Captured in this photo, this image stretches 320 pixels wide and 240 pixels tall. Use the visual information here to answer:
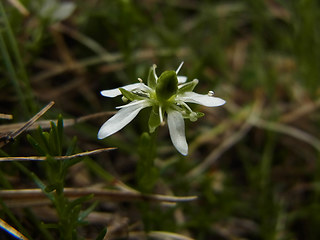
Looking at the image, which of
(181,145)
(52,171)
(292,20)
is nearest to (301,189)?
(292,20)

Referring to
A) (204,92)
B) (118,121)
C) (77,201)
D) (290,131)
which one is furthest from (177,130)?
(290,131)

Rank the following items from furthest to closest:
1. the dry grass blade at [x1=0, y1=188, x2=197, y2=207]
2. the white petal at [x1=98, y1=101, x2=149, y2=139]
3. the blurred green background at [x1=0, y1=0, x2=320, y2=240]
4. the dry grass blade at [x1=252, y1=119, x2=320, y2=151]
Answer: the dry grass blade at [x1=252, y1=119, x2=320, y2=151] < the blurred green background at [x1=0, y1=0, x2=320, y2=240] < the dry grass blade at [x1=0, y1=188, x2=197, y2=207] < the white petal at [x1=98, y1=101, x2=149, y2=139]

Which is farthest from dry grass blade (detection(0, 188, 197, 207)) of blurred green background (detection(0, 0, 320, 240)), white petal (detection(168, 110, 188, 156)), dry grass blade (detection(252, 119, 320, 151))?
dry grass blade (detection(252, 119, 320, 151))

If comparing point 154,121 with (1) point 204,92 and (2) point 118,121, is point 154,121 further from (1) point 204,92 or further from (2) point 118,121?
(1) point 204,92

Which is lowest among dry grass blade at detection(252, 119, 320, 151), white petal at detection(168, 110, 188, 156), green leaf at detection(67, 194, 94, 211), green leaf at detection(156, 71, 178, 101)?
green leaf at detection(67, 194, 94, 211)

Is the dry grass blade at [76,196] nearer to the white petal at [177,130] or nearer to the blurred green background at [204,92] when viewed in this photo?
the blurred green background at [204,92]

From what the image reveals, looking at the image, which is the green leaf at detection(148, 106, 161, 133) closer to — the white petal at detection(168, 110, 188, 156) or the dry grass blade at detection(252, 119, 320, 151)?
the white petal at detection(168, 110, 188, 156)

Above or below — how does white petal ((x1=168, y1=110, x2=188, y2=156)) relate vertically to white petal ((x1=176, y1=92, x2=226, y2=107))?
below
